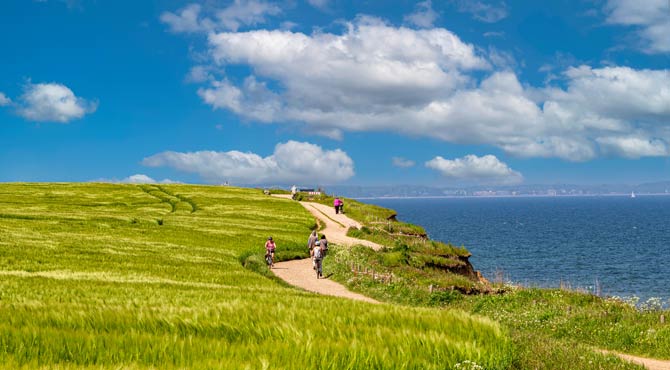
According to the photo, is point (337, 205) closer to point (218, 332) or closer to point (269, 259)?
point (269, 259)

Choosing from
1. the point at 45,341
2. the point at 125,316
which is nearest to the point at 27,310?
the point at 125,316

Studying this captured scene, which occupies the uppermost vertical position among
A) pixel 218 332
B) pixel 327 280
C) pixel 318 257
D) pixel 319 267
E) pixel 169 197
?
pixel 169 197

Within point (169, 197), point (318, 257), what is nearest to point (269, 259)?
point (318, 257)

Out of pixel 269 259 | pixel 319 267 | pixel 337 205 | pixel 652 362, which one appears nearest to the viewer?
pixel 652 362

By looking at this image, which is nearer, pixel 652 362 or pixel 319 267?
pixel 652 362

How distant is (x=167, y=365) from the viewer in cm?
744

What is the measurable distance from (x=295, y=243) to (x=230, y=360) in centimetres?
4232

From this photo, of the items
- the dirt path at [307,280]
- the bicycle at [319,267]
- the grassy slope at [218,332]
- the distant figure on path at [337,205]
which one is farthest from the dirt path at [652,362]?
the distant figure on path at [337,205]

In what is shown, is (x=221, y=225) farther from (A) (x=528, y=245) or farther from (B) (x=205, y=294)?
(A) (x=528, y=245)

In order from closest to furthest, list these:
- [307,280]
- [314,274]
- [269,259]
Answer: [307,280], [314,274], [269,259]

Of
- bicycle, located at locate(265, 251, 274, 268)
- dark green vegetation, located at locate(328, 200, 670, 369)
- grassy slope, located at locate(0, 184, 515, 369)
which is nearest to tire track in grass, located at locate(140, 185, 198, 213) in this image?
bicycle, located at locate(265, 251, 274, 268)

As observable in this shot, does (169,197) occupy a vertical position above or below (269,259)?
above

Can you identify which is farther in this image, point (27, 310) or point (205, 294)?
point (205, 294)

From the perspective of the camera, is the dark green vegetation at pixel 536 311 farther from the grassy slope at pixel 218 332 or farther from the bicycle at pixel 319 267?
the grassy slope at pixel 218 332
